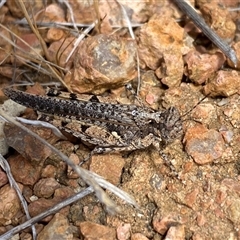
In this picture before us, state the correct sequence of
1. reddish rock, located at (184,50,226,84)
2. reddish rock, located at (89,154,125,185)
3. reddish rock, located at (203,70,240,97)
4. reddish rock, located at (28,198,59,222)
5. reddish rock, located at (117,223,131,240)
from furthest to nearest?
reddish rock, located at (184,50,226,84) < reddish rock, located at (203,70,240,97) < reddish rock, located at (89,154,125,185) < reddish rock, located at (28,198,59,222) < reddish rock, located at (117,223,131,240)

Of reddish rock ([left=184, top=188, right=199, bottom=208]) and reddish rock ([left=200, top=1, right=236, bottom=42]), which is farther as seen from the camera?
reddish rock ([left=200, top=1, right=236, bottom=42])

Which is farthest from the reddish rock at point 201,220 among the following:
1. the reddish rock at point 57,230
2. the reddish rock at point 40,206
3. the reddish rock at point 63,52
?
the reddish rock at point 63,52

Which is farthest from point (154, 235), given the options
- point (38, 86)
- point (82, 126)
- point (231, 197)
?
point (38, 86)

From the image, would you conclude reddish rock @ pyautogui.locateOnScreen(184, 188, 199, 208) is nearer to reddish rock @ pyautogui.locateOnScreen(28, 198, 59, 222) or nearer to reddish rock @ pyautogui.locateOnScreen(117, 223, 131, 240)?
reddish rock @ pyautogui.locateOnScreen(117, 223, 131, 240)

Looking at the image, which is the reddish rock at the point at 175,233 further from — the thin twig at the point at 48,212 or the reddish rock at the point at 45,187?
the reddish rock at the point at 45,187

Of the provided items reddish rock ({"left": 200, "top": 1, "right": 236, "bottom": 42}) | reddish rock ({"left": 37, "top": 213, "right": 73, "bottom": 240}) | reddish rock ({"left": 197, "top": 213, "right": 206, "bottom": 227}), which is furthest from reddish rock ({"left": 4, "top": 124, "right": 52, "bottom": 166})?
reddish rock ({"left": 200, "top": 1, "right": 236, "bottom": 42})

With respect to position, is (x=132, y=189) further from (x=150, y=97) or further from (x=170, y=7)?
(x=170, y=7)
